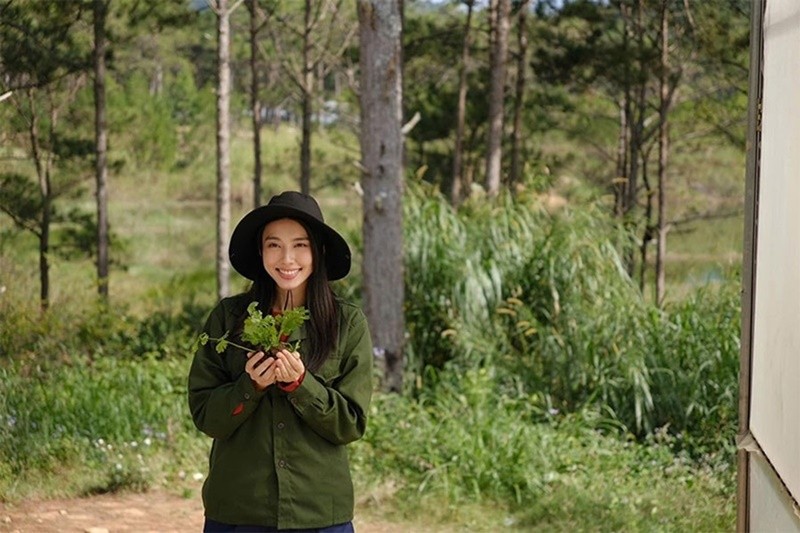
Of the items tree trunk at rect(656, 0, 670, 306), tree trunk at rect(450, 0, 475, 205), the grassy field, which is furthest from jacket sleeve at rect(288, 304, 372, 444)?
tree trunk at rect(450, 0, 475, 205)

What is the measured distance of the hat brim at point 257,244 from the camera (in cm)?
236

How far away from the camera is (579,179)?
12875 mm

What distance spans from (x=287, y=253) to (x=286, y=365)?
27 centimetres

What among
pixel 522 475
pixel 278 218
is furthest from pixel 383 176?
pixel 278 218


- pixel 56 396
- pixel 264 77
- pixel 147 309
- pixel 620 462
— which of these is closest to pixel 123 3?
pixel 147 309

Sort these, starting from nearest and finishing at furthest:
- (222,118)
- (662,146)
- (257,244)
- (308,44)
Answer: (257,244)
(222,118)
(662,146)
(308,44)

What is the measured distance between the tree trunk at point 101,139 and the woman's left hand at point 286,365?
5.75 metres

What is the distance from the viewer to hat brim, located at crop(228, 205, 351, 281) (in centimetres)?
236

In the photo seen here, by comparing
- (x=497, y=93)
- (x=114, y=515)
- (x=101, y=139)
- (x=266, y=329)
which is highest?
A: (x=497, y=93)

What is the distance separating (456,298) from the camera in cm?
645

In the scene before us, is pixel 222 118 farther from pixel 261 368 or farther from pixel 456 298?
pixel 261 368

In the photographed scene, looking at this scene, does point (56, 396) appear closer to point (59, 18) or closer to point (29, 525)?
point (29, 525)

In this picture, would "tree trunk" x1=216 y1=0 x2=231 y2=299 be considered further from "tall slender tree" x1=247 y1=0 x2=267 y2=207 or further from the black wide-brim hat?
the black wide-brim hat

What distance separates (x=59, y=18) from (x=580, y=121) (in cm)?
726
